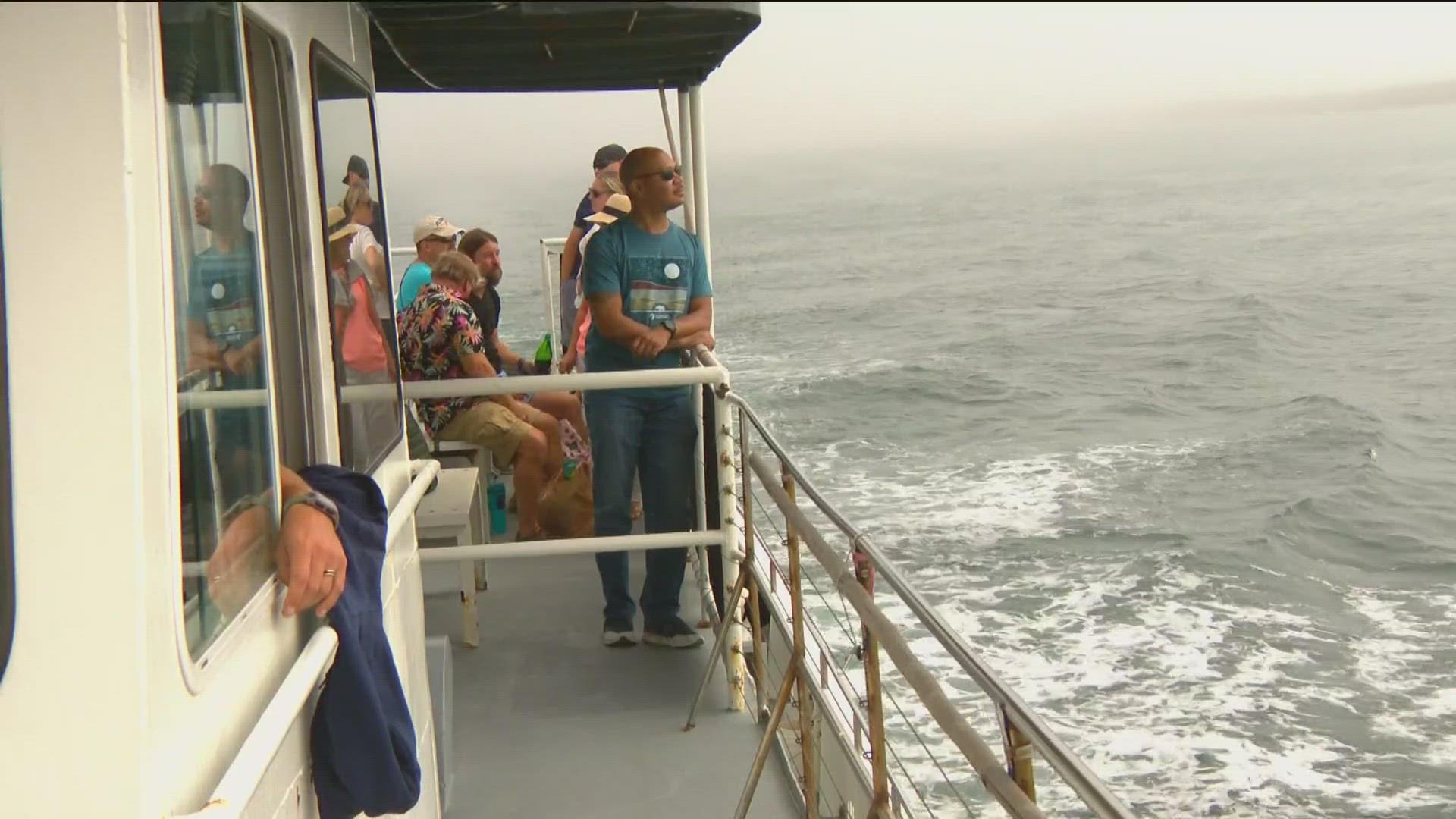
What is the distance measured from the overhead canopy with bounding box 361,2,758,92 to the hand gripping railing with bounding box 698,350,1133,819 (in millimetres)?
1009

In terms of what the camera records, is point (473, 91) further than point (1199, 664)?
No

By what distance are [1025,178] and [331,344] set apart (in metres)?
86.9

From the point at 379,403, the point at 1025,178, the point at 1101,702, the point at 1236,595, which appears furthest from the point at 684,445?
the point at 1025,178

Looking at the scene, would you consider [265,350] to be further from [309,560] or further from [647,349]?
[647,349]

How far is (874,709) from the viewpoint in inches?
99.5

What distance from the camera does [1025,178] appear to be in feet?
283

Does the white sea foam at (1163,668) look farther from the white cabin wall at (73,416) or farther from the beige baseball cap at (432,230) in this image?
the white cabin wall at (73,416)

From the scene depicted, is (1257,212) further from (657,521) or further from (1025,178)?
(657,521)

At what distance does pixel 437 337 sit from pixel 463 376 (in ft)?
0.67

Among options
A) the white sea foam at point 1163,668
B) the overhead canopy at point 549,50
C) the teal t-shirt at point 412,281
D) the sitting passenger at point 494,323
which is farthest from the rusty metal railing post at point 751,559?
the teal t-shirt at point 412,281

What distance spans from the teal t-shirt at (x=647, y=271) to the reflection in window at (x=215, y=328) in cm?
234

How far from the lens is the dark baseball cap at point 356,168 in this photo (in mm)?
2742

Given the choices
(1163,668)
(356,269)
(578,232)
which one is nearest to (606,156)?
(578,232)

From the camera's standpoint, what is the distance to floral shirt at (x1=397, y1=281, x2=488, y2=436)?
5.25 metres
